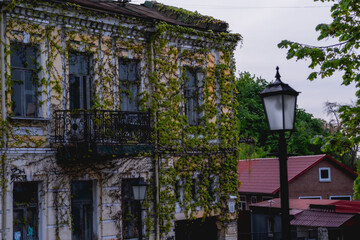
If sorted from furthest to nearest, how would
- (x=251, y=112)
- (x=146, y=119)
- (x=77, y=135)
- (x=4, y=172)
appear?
(x=251, y=112) → (x=146, y=119) → (x=77, y=135) → (x=4, y=172)

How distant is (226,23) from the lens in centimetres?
1984

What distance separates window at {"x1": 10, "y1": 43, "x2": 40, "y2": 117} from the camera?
1423 centimetres

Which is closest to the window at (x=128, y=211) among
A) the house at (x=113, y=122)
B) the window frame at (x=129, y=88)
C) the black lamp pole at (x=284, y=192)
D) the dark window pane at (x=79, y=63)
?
the house at (x=113, y=122)

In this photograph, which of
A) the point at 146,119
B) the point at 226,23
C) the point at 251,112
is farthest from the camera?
the point at 251,112

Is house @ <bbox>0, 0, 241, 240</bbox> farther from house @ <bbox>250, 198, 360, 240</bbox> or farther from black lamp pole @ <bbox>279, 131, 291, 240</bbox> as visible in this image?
black lamp pole @ <bbox>279, 131, 291, 240</bbox>

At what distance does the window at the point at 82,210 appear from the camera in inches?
605

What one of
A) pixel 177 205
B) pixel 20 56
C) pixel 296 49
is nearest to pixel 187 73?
pixel 177 205

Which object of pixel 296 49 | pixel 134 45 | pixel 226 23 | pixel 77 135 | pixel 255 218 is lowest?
pixel 255 218

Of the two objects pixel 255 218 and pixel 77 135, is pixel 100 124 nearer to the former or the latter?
pixel 77 135

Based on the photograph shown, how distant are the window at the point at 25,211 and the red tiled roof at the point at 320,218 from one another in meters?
12.0

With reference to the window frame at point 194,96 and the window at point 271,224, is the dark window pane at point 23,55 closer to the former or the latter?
the window frame at point 194,96

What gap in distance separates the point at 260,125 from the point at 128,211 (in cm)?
3185

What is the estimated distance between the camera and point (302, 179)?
32.6 m

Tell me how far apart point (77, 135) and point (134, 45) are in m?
4.00
